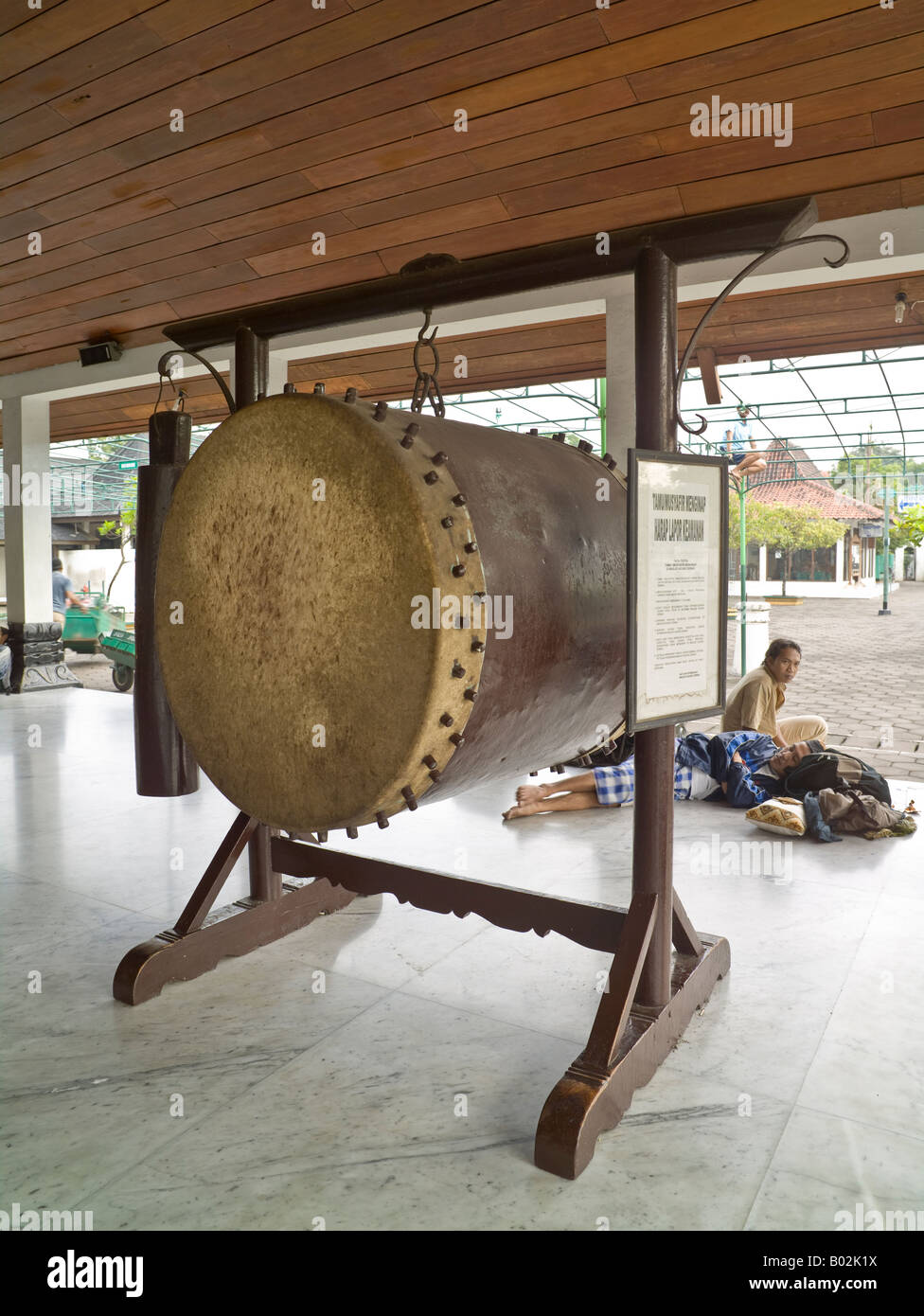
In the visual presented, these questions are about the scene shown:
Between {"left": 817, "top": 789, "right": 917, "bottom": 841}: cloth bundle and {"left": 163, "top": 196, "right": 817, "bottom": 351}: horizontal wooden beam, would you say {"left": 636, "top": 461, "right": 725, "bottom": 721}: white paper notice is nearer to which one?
{"left": 163, "top": 196, "right": 817, "bottom": 351}: horizontal wooden beam

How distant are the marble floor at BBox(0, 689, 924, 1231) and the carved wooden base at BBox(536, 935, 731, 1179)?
37 millimetres

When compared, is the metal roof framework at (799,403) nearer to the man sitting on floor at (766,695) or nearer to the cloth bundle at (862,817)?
the man sitting on floor at (766,695)

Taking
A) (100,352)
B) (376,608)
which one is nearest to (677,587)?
(376,608)

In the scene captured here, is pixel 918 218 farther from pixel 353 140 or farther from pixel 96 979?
pixel 96 979

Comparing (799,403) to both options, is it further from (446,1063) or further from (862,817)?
(446,1063)

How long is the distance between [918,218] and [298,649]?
3168mm

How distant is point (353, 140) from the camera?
3215 mm

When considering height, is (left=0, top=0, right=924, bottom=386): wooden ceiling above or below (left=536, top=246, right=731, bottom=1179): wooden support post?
above

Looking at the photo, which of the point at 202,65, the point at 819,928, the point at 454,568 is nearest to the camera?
the point at 454,568

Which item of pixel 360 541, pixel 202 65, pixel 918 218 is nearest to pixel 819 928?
pixel 360 541

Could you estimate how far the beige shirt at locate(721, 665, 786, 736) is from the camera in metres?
4.95

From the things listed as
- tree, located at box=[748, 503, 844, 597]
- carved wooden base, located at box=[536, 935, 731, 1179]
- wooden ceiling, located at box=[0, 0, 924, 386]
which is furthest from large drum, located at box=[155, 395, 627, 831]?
tree, located at box=[748, 503, 844, 597]

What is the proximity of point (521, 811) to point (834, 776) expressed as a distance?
4.82ft

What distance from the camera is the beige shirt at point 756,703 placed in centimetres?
495
